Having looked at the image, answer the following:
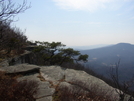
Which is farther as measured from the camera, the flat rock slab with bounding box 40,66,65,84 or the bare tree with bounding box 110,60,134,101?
the flat rock slab with bounding box 40,66,65,84

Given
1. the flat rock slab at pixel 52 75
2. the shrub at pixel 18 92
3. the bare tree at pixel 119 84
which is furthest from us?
the flat rock slab at pixel 52 75

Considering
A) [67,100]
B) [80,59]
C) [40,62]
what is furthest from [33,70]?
[40,62]

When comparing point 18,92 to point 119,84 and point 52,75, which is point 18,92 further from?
point 119,84

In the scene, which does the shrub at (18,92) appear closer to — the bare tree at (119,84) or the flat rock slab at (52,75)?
the flat rock slab at (52,75)

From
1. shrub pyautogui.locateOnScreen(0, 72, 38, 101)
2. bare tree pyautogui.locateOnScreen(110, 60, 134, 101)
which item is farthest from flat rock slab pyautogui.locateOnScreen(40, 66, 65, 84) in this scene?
bare tree pyautogui.locateOnScreen(110, 60, 134, 101)

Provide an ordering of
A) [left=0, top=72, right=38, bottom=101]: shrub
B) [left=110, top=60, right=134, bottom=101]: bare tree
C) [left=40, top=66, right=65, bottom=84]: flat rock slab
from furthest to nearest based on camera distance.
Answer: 1. [left=40, top=66, right=65, bottom=84]: flat rock slab
2. [left=110, top=60, right=134, bottom=101]: bare tree
3. [left=0, top=72, right=38, bottom=101]: shrub

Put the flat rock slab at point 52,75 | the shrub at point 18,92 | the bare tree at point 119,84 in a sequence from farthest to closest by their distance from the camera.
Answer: the flat rock slab at point 52,75, the bare tree at point 119,84, the shrub at point 18,92

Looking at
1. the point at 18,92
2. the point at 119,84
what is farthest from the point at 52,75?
the point at 119,84

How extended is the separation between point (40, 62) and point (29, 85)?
43.4ft

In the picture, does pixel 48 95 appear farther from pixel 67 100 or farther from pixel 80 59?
pixel 80 59

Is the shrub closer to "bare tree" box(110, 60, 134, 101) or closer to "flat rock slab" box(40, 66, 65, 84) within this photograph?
"flat rock slab" box(40, 66, 65, 84)

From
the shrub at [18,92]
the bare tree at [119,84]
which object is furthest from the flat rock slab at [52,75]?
the bare tree at [119,84]

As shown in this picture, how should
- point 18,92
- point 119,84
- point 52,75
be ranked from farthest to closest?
point 52,75 → point 119,84 → point 18,92

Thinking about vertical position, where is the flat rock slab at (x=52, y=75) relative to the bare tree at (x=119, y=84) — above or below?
below
